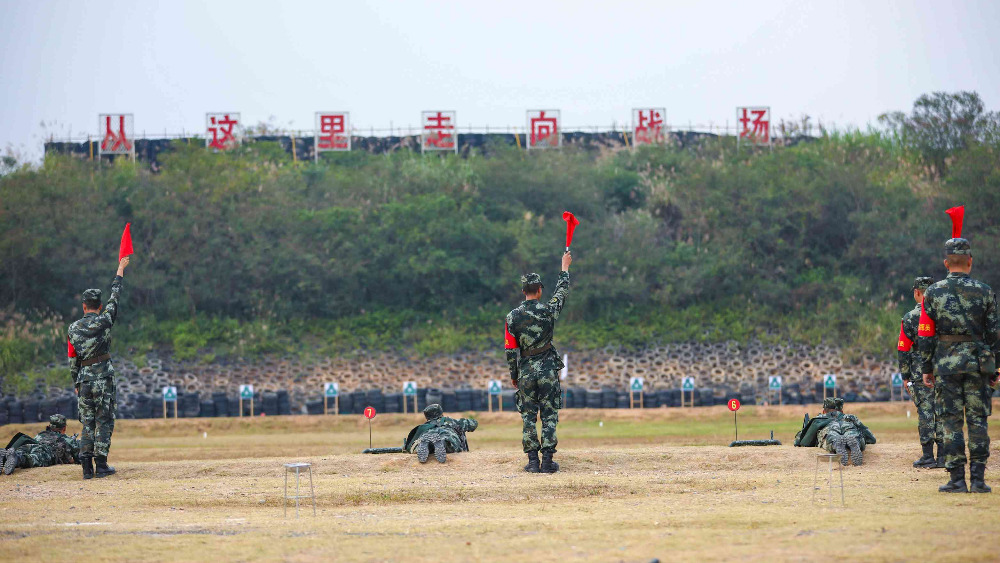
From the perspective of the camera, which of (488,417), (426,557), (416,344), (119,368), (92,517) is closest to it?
(426,557)

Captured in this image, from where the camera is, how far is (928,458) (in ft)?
49.1

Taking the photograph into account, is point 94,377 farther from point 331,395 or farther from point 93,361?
point 331,395

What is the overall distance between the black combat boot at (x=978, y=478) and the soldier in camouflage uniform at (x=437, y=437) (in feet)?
24.4

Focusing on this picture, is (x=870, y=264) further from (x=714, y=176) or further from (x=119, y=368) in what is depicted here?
(x=119, y=368)

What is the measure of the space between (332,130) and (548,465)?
51.7 meters

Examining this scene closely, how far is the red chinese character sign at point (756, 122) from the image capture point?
6384 cm

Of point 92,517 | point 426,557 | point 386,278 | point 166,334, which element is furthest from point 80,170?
point 426,557

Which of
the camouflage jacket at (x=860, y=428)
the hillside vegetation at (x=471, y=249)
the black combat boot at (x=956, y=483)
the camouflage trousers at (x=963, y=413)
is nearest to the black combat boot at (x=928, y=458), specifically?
the camouflage jacket at (x=860, y=428)

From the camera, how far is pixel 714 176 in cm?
5434

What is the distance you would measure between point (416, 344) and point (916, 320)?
33724 mm

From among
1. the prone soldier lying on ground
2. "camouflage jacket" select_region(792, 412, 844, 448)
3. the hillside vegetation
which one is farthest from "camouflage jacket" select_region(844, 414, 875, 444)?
the hillside vegetation

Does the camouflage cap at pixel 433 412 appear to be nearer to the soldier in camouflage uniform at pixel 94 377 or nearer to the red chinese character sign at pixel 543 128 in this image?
the soldier in camouflage uniform at pixel 94 377

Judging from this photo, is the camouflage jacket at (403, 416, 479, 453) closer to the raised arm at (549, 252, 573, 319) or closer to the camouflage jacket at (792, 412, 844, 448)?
the raised arm at (549, 252, 573, 319)

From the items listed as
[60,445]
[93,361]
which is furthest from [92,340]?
[60,445]
